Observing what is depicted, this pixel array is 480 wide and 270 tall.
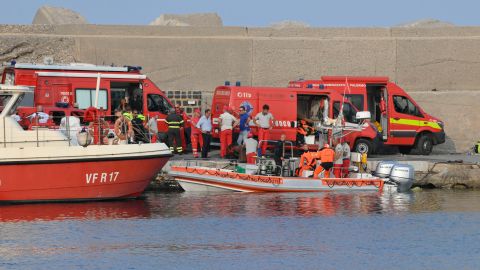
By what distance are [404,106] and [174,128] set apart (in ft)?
20.3

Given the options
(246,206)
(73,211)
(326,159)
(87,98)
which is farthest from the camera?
(87,98)

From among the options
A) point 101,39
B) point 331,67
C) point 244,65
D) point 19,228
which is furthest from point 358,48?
point 19,228

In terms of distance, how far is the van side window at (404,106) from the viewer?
3077 centimetres

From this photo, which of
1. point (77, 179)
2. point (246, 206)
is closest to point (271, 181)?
point (246, 206)

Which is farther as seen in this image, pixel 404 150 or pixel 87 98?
pixel 404 150

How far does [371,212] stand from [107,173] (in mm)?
5402

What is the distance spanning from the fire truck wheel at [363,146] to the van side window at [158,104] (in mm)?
4779

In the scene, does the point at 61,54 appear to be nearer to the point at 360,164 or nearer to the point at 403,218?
the point at 360,164

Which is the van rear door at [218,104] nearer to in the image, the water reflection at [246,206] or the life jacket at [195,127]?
the life jacket at [195,127]

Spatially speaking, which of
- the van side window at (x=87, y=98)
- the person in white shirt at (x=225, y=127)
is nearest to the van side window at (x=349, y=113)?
the person in white shirt at (x=225, y=127)

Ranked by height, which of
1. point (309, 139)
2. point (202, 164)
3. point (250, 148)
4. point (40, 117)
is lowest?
point (202, 164)

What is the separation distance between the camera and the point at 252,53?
38.4 metres

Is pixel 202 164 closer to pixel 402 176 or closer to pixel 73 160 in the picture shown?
pixel 73 160

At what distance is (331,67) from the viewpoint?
38.5 metres
